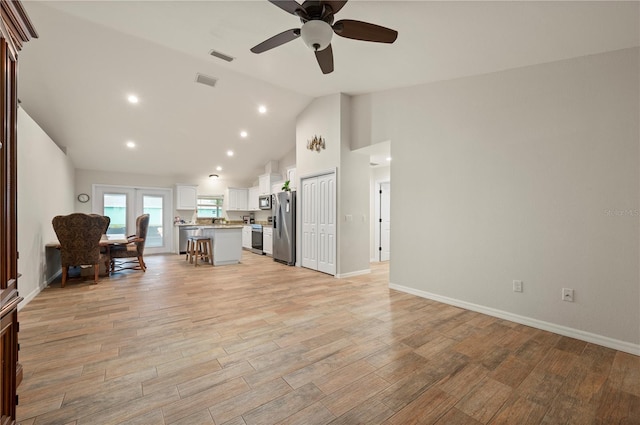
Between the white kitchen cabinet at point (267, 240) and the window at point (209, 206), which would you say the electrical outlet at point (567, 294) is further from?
the window at point (209, 206)

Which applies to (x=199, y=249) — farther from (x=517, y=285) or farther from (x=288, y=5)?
(x=517, y=285)

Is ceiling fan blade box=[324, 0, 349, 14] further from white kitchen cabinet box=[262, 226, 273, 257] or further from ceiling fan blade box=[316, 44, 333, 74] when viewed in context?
white kitchen cabinet box=[262, 226, 273, 257]

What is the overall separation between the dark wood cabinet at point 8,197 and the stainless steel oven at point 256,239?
268 inches

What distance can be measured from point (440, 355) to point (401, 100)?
343 cm

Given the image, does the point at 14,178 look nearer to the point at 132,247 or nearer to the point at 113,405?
the point at 113,405

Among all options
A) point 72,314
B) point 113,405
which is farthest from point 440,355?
point 72,314

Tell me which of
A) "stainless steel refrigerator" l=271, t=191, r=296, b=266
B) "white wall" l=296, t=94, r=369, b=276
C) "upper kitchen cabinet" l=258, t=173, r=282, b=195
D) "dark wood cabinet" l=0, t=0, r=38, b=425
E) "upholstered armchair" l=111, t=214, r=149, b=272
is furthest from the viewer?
"upper kitchen cabinet" l=258, t=173, r=282, b=195

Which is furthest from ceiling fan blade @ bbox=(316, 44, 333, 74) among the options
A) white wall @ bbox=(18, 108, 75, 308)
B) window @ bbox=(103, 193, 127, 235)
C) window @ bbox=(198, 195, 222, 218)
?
window @ bbox=(103, 193, 127, 235)

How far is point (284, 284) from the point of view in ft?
14.7

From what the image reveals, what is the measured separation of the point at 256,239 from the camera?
8.40 m

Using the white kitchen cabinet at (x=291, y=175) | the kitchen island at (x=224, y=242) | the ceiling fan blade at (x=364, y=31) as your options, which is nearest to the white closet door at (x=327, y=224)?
the white kitchen cabinet at (x=291, y=175)

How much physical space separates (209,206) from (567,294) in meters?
9.07

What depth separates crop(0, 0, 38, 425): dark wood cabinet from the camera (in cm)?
124

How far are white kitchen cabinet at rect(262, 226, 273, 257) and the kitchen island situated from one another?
4.02ft
